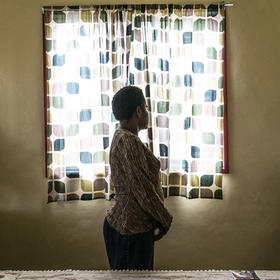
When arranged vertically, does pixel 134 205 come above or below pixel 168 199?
above

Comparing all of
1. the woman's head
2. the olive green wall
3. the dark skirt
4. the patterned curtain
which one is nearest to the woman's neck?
the woman's head

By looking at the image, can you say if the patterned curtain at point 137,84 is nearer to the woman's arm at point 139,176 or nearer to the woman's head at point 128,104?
the woman's head at point 128,104

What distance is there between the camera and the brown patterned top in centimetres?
158

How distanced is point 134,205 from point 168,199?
1335 mm

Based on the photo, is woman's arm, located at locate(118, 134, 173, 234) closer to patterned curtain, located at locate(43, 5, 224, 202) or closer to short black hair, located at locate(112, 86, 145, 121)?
short black hair, located at locate(112, 86, 145, 121)

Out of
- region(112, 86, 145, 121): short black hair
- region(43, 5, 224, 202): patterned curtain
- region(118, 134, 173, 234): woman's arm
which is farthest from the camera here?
region(43, 5, 224, 202): patterned curtain

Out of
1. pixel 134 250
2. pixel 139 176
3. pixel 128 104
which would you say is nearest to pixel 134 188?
pixel 139 176

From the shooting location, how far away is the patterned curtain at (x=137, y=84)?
9.18ft

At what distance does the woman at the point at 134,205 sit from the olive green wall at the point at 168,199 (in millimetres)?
1284

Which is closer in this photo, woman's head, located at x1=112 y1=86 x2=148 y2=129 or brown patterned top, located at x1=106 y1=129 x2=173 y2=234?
brown patterned top, located at x1=106 y1=129 x2=173 y2=234

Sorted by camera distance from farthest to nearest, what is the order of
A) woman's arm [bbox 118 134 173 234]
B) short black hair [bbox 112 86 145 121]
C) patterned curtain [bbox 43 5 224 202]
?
patterned curtain [bbox 43 5 224 202] < short black hair [bbox 112 86 145 121] < woman's arm [bbox 118 134 173 234]

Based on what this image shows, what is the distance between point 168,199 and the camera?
2895mm

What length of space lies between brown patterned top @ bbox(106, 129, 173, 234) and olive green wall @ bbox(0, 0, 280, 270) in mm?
1303

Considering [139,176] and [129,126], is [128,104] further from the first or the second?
[139,176]
